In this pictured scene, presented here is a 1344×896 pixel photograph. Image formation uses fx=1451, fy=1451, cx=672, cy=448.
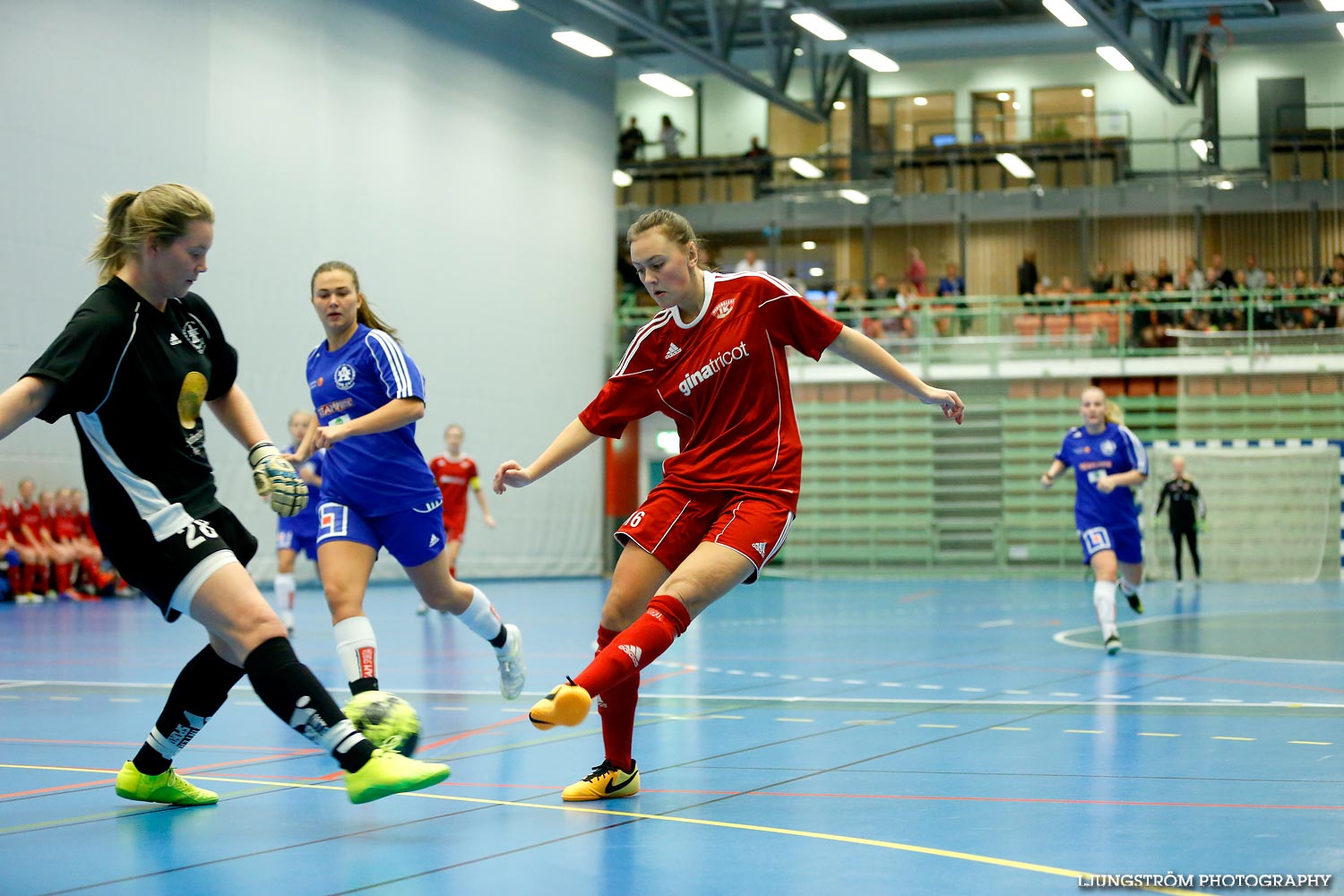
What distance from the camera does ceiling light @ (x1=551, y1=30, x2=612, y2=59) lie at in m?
25.1

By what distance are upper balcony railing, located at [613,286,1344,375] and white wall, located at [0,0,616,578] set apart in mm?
6023

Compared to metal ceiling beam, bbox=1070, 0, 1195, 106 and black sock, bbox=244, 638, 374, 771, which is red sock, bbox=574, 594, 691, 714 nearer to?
black sock, bbox=244, 638, 374, 771

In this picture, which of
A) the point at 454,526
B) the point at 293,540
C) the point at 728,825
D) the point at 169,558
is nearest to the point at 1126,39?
the point at 454,526

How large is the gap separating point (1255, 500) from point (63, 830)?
24.7m

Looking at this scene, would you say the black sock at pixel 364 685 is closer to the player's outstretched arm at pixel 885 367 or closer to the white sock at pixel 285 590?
the player's outstretched arm at pixel 885 367

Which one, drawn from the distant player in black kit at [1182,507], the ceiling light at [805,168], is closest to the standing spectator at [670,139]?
the ceiling light at [805,168]

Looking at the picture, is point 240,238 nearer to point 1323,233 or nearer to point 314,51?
point 314,51

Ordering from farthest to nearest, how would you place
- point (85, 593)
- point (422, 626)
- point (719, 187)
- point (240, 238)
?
point (719, 187) → point (240, 238) → point (85, 593) → point (422, 626)

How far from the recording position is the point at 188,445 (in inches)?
184

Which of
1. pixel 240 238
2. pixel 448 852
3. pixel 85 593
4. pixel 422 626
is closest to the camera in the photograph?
pixel 448 852

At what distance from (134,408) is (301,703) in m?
1.06

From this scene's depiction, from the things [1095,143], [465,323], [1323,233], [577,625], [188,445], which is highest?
[1095,143]

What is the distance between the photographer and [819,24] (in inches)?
1040

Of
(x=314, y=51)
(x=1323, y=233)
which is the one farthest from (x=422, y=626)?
(x=1323, y=233)
